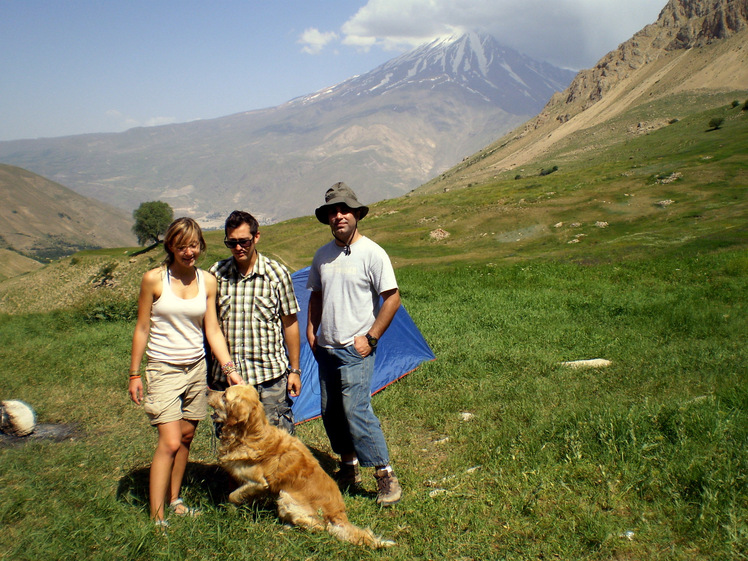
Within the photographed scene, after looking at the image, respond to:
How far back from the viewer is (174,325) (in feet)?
11.9

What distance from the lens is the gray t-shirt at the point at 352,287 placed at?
12.7 feet

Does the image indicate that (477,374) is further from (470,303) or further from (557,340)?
(470,303)

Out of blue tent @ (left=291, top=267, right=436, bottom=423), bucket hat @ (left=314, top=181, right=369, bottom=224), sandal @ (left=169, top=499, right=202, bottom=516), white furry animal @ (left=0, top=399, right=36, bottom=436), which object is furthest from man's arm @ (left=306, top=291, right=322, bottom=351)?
white furry animal @ (left=0, top=399, right=36, bottom=436)

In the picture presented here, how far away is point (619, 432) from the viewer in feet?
14.4

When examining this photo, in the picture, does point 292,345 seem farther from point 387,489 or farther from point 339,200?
point 387,489

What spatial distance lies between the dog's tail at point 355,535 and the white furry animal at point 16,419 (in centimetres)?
509

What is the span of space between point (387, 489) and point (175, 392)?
1.80 metres

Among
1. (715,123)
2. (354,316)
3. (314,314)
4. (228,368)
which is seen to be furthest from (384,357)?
(715,123)

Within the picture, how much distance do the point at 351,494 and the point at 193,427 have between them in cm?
144

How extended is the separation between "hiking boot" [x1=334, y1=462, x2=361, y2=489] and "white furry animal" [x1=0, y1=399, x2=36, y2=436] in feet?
15.1

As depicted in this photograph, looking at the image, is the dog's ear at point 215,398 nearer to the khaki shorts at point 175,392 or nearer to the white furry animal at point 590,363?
the khaki shorts at point 175,392

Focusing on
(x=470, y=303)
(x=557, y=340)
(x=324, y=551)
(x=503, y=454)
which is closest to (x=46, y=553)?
(x=324, y=551)

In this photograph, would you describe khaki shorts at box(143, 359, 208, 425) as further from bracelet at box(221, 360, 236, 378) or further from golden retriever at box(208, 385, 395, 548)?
golden retriever at box(208, 385, 395, 548)

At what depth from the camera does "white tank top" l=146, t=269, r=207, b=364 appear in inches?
141
